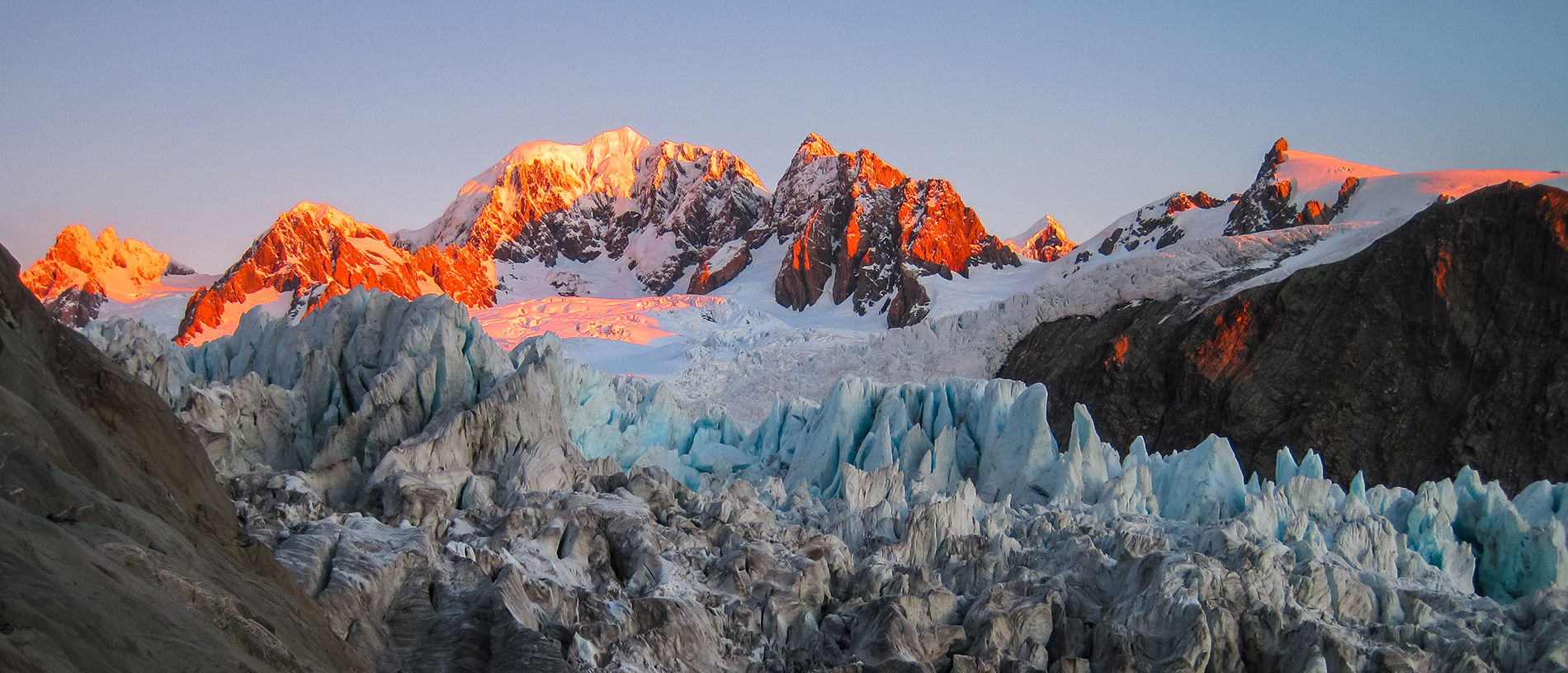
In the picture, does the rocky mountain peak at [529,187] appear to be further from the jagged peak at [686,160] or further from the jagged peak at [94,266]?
the jagged peak at [94,266]

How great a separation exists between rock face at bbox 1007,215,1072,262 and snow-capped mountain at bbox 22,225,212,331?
102 metres

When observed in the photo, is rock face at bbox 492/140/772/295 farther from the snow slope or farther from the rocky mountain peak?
the snow slope

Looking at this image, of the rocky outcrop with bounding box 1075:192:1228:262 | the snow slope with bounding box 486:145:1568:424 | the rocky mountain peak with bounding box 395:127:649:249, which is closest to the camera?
the snow slope with bounding box 486:145:1568:424


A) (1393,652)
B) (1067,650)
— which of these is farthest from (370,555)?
(1393,652)

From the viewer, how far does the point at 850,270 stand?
110 m

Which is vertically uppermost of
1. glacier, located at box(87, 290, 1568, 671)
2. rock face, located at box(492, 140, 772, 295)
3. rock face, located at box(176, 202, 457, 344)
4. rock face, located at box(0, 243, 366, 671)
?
rock face, located at box(492, 140, 772, 295)

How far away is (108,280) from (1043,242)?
118 m

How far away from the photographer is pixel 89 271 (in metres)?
118

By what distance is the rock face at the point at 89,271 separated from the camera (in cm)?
10862

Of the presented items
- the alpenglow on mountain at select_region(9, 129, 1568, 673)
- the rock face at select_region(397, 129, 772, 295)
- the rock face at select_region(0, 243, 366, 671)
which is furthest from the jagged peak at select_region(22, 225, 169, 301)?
the rock face at select_region(0, 243, 366, 671)

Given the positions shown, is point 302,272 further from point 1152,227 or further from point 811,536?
point 811,536

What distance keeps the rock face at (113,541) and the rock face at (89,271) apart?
10994 centimetres

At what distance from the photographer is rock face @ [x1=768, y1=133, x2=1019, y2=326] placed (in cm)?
10700

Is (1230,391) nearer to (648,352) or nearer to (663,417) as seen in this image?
(663,417)
